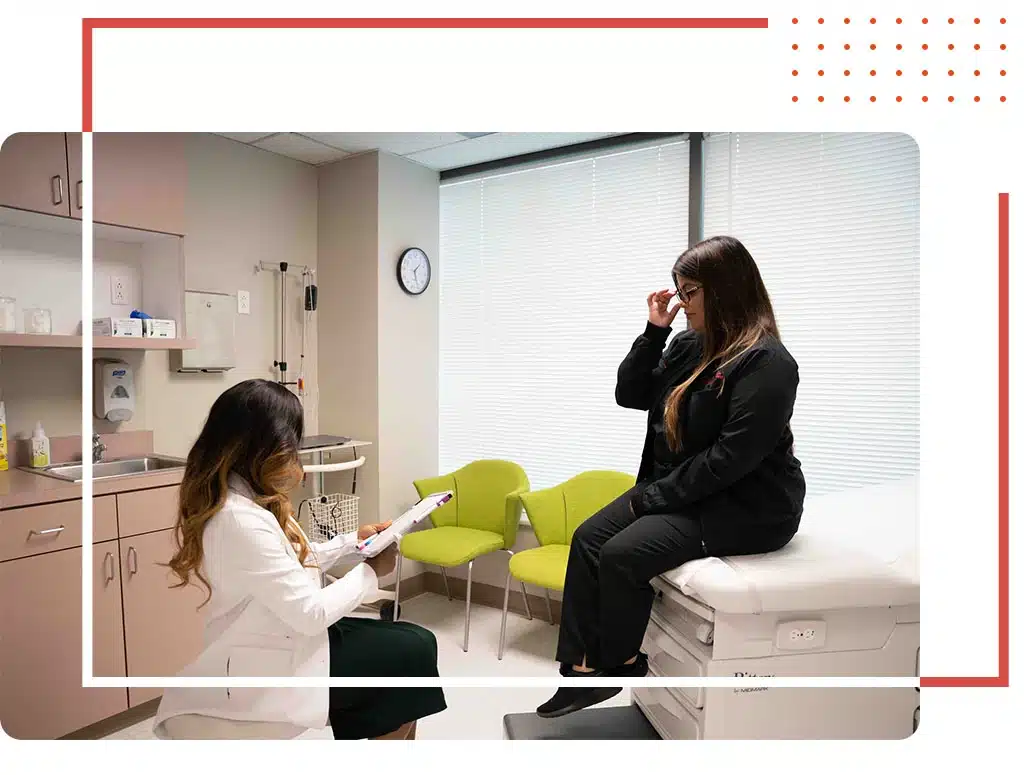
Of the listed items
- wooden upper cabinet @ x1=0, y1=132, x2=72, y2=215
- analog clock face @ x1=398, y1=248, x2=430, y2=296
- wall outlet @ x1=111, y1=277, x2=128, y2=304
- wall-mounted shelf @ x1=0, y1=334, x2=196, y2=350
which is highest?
wooden upper cabinet @ x1=0, y1=132, x2=72, y2=215

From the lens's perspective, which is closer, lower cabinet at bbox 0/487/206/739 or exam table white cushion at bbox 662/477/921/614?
exam table white cushion at bbox 662/477/921/614

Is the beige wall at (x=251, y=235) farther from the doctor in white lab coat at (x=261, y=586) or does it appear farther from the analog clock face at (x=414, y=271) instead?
the doctor in white lab coat at (x=261, y=586)

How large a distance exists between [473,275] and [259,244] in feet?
2.52

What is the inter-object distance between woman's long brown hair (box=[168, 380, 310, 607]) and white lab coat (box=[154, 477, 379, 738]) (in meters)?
0.02

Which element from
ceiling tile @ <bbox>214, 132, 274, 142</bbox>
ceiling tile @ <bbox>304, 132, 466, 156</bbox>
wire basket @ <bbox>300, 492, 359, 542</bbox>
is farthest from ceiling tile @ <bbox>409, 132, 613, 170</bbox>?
wire basket @ <bbox>300, 492, 359, 542</bbox>

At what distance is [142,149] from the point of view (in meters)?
2.06

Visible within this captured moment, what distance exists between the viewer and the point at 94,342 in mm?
1980

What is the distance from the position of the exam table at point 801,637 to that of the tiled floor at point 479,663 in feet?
1.22

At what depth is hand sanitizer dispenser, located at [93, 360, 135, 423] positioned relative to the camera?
6.97 ft

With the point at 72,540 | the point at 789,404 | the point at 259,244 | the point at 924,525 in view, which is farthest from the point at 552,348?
the point at 72,540
